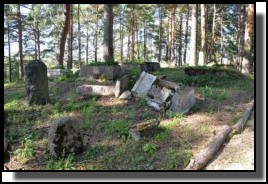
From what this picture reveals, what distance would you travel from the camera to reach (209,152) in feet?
20.7

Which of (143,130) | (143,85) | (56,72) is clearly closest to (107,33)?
(56,72)

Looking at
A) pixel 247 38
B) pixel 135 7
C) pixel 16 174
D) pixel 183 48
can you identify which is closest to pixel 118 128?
pixel 16 174

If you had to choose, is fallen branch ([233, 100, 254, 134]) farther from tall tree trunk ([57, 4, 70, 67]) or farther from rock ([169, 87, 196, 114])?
tall tree trunk ([57, 4, 70, 67])

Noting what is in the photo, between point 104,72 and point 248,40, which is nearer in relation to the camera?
point 104,72

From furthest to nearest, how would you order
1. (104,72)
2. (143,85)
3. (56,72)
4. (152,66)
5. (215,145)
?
(56,72) < (152,66) < (104,72) < (143,85) < (215,145)

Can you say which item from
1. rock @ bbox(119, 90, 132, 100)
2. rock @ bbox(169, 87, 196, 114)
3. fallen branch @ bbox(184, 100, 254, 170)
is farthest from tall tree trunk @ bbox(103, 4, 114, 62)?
fallen branch @ bbox(184, 100, 254, 170)

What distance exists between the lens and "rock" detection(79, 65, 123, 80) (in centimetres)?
1109

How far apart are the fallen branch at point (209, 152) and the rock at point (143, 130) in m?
1.33

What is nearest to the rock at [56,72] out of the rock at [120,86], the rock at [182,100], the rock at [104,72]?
the rock at [104,72]

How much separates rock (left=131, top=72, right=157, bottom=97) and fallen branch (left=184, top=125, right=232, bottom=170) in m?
2.71

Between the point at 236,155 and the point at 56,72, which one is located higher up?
the point at 56,72

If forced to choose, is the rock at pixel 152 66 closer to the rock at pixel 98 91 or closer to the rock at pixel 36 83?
the rock at pixel 98 91

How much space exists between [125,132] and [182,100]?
1811 mm

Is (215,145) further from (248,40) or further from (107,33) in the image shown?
(248,40)
